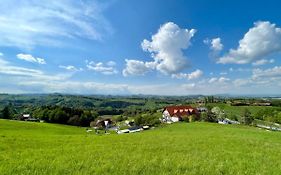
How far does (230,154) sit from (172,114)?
134m

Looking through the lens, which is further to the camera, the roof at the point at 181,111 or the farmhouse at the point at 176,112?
the roof at the point at 181,111

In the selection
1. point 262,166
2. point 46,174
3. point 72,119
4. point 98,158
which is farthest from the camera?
point 72,119

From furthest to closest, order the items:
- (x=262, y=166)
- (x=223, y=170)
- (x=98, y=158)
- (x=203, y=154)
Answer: (x=203, y=154) < (x=98, y=158) < (x=262, y=166) < (x=223, y=170)

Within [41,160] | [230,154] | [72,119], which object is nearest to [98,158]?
[41,160]

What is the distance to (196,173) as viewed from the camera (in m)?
10.9

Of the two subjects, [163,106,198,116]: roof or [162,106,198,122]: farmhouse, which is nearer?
[162,106,198,122]: farmhouse

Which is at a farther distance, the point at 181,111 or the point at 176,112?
the point at 176,112

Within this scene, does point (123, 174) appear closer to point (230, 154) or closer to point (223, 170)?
point (223, 170)

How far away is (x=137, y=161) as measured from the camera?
41.5ft

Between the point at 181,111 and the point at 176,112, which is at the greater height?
the point at 181,111

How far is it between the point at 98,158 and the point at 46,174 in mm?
3394

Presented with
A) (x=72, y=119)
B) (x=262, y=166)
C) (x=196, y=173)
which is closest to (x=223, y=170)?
(x=196, y=173)

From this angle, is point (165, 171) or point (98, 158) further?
point (98, 158)

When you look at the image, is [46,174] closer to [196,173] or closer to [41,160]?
[41,160]
